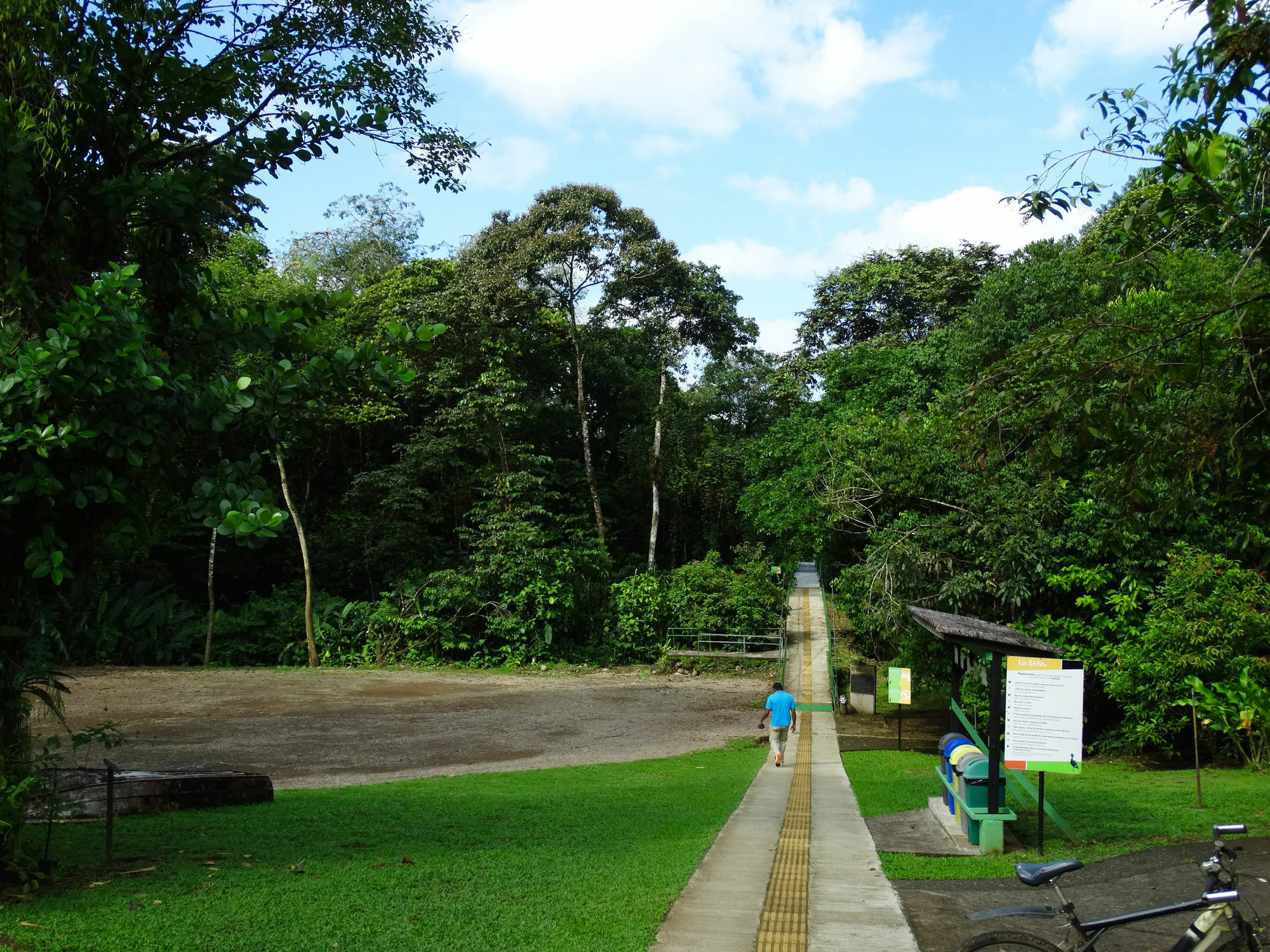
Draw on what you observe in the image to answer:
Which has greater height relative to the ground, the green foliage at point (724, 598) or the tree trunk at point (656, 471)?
the tree trunk at point (656, 471)

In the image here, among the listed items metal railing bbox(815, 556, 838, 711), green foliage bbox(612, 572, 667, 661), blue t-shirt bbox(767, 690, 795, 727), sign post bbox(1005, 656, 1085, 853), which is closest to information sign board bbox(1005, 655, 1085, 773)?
sign post bbox(1005, 656, 1085, 853)

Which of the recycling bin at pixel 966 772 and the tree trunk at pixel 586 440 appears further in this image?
the tree trunk at pixel 586 440

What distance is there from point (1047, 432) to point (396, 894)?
630 centimetres

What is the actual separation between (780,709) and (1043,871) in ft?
37.9

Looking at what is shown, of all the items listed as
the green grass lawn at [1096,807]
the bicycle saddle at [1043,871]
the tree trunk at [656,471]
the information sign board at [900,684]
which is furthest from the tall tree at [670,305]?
the bicycle saddle at [1043,871]

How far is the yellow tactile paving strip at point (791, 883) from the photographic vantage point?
5.48 meters

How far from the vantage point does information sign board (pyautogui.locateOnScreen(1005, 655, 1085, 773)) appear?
814cm

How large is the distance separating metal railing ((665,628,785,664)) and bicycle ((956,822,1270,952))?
2616 cm

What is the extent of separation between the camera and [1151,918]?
380 cm

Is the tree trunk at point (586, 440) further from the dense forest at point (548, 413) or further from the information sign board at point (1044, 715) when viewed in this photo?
the information sign board at point (1044, 715)

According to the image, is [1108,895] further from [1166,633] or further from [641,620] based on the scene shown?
[641,620]

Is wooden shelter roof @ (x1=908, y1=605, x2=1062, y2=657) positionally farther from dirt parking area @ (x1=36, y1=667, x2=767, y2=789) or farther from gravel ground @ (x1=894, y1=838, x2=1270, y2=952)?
dirt parking area @ (x1=36, y1=667, x2=767, y2=789)

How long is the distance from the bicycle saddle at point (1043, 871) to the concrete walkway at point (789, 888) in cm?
170

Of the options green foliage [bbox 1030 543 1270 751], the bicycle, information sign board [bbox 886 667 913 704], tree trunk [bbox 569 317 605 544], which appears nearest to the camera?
the bicycle
